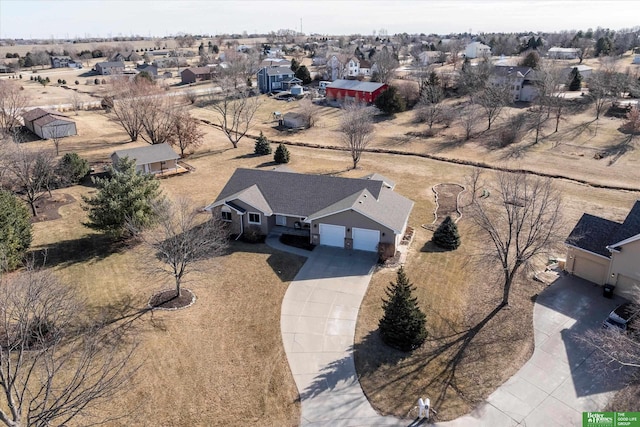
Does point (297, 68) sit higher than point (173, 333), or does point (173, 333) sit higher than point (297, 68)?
point (297, 68)

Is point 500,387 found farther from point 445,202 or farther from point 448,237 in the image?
point 445,202

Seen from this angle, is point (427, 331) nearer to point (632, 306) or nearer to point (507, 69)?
point (632, 306)

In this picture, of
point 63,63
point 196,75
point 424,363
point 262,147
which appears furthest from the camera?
point 63,63

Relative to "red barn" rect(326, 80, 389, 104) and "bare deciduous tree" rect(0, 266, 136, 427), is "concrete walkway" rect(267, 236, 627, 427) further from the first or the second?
"red barn" rect(326, 80, 389, 104)

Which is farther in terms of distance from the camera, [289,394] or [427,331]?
[427,331]

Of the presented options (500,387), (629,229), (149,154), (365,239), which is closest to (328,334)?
(500,387)

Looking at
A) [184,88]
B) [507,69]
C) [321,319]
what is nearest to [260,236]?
[321,319]

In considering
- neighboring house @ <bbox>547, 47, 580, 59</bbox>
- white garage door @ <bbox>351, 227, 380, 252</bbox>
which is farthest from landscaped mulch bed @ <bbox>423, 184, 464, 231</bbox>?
neighboring house @ <bbox>547, 47, 580, 59</bbox>

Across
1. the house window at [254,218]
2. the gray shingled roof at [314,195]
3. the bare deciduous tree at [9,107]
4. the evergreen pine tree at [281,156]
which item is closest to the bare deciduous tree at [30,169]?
the gray shingled roof at [314,195]
